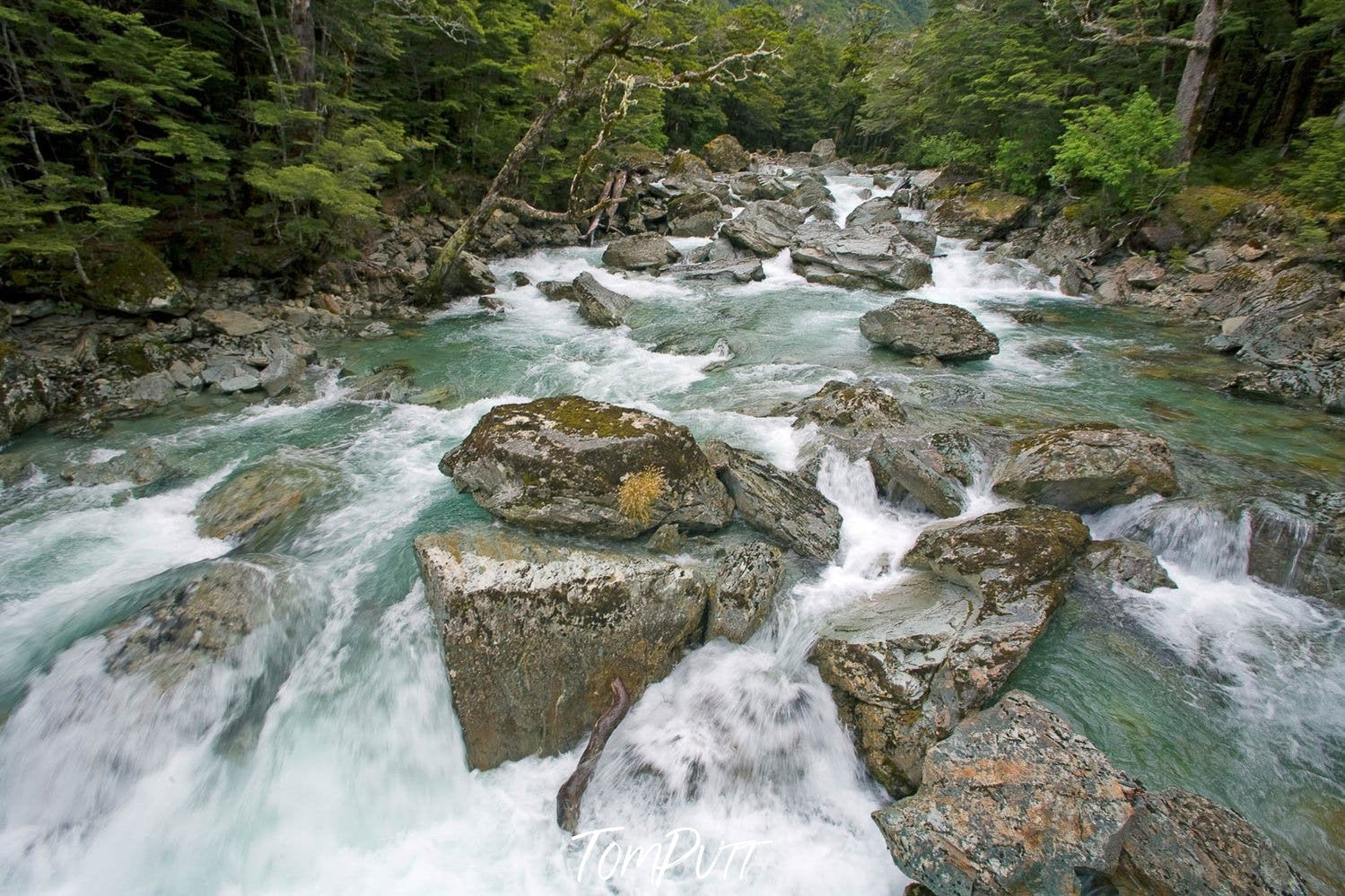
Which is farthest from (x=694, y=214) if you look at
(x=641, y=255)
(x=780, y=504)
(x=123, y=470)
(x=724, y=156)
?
(x=123, y=470)

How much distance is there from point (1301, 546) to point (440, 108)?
2103 cm

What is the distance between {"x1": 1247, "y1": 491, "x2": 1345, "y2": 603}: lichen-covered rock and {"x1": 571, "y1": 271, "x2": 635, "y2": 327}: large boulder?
35.6 feet

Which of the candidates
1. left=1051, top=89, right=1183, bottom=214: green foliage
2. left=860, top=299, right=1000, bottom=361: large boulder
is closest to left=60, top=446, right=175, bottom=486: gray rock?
left=860, top=299, right=1000, bottom=361: large boulder

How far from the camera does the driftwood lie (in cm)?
416

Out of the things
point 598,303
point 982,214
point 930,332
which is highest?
point 982,214

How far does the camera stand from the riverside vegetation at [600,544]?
3977 mm

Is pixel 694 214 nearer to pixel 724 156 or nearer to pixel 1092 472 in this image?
pixel 724 156

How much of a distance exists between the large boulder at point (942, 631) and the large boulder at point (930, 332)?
5.28 m

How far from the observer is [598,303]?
13242mm

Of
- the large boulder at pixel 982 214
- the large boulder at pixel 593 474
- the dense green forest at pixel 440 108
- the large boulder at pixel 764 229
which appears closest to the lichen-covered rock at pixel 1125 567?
the large boulder at pixel 593 474

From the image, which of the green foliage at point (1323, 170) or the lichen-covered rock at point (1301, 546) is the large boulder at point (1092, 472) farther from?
the green foliage at point (1323, 170)

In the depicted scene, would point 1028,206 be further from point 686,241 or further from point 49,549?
point 49,549

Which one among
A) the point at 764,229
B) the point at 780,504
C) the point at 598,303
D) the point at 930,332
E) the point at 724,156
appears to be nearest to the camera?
the point at 780,504

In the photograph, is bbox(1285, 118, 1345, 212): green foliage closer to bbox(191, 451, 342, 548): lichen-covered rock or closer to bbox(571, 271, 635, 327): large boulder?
bbox(571, 271, 635, 327): large boulder
